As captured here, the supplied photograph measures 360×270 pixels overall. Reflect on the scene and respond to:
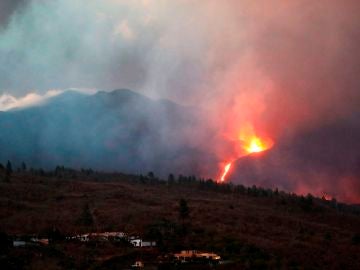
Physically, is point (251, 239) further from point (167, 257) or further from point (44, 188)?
point (44, 188)

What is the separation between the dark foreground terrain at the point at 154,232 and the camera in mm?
56125

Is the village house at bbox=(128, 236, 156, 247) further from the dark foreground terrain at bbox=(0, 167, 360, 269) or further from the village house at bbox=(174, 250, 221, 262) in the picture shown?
the village house at bbox=(174, 250, 221, 262)

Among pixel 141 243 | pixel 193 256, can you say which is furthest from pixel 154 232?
pixel 193 256

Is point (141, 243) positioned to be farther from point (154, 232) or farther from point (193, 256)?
point (193, 256)

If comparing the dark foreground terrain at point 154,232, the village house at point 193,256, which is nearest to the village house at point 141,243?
the dark foreground terrain at point 154,232

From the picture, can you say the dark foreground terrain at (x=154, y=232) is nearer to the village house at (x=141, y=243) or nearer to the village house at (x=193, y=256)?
the village house at (x=141, y=243)

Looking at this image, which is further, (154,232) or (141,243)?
(154,232)

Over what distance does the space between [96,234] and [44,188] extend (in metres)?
61.1

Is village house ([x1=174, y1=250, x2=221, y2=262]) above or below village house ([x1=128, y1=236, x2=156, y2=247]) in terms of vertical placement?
below

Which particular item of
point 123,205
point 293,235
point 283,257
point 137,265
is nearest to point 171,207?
point 123,205

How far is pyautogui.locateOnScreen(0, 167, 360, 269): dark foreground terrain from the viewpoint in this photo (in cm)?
5612

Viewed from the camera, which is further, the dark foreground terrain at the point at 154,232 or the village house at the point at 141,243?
the village house at the point at 141,243

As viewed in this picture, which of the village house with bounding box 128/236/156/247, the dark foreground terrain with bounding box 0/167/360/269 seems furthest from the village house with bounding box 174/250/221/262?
the village house with bounding box 128/236/156/247

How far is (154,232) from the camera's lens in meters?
76.1
